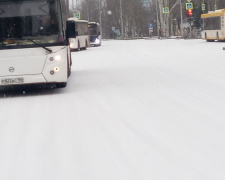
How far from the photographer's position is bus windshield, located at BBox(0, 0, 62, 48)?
1431 cm

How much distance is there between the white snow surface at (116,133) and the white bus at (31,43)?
0.49m

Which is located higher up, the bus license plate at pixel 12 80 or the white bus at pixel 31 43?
the white bus at pixel 31 43

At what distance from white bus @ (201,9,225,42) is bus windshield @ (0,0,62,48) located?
35320 millimetres

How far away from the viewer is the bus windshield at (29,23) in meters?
14.3

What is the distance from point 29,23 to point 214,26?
1506 inches

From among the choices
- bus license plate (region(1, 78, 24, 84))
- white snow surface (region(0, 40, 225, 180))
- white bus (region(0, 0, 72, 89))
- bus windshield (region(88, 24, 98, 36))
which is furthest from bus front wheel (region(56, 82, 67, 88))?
bus windshield (region(88, 24, 98, 36))

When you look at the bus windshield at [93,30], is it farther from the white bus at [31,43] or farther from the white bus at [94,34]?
the white bus at [31,43]

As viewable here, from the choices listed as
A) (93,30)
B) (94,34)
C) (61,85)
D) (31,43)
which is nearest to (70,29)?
(31,43)

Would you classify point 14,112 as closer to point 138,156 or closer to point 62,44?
point 62,44

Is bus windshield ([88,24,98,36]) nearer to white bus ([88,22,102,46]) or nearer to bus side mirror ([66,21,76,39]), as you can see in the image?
white bus ([88,22,102,46])

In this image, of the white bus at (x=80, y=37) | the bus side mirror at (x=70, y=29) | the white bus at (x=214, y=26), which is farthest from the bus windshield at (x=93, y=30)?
the bus side mirror at (x=70, y=29)

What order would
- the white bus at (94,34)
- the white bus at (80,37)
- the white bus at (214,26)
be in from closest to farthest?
the white bus at (80,37) < the white bus at (214,26) < the white bus at (94,34)

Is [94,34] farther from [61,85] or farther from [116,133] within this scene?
[116,133]

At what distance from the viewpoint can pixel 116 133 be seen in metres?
8.25
